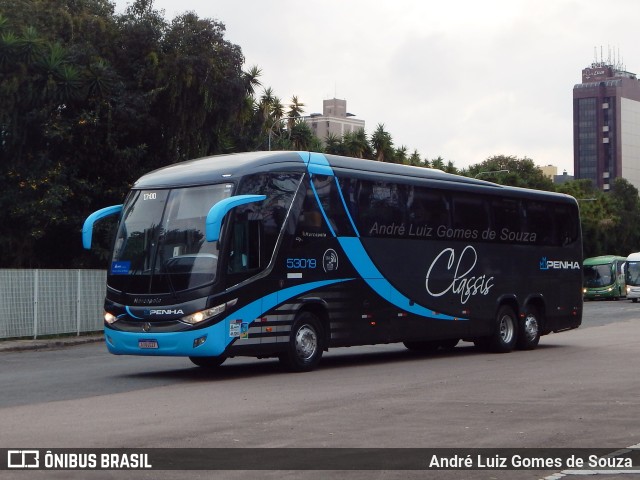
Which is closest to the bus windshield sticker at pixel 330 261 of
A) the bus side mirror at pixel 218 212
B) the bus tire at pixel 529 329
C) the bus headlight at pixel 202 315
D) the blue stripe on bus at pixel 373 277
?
the blue stripe on bus at pixel 373 277

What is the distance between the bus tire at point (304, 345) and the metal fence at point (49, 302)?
465 inches

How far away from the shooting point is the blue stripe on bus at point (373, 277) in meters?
18.8

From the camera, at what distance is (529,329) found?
78.2ft

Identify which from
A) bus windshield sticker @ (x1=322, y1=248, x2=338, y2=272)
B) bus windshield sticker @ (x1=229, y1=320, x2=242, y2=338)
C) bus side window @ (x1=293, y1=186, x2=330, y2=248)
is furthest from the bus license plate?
bus windshield sticker @ (x1=322, y1=248, x2=338, y2=272)

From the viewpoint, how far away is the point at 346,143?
222ft

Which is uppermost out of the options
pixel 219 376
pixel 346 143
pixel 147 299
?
pixel 346 143

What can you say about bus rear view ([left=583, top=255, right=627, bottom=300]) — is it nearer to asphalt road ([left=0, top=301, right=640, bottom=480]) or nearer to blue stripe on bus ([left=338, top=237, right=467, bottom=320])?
asphalt road ([left=0, top=301, right=640, bottom=480])

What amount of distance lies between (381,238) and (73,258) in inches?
735

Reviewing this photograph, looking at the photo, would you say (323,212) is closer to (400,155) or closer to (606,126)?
(400,155)

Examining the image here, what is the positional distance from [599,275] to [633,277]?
8.29m

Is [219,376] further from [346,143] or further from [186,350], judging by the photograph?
[346,143]

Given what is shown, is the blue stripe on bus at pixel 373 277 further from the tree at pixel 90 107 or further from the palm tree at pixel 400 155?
the palm tree at pixel 400 155

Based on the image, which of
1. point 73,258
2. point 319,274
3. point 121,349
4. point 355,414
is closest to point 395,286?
point 319,274

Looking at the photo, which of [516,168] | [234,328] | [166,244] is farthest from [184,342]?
[516,168]
